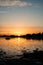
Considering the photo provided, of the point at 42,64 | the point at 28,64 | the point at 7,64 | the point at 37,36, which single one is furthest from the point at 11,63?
Result: the point at 37,36

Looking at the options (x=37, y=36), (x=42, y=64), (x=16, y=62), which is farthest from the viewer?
(x=37, y=36)

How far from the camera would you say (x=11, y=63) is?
53.1ft

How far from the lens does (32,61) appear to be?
1691 centimetres

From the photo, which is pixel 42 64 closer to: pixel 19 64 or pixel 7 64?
pixel 19 64

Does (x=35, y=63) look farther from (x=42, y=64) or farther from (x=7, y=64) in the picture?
(x=7, y=64)

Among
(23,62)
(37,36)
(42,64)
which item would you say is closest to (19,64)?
(23,62)

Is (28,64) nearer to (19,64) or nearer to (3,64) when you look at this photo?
(19,64)

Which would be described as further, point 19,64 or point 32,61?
point 32,61

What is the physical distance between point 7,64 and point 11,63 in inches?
20.9

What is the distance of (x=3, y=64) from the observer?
15.7 m

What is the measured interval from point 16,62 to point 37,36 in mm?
110321

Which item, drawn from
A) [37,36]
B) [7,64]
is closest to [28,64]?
[7,64]

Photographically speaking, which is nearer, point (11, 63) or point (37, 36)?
point (11, 63)

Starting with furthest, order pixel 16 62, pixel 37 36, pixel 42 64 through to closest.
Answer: pixel 37 36 → pixel 16 62 → pixel 42 64
